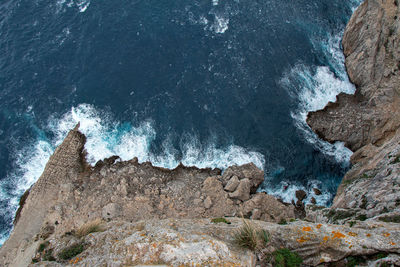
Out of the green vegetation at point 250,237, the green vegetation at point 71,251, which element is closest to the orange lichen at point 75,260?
the green vegetation at point 71,251

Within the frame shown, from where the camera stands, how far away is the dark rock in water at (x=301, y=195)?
4053 centimetres

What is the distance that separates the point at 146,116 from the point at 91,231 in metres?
25.7

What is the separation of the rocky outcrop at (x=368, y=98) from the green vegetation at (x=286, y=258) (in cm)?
1876

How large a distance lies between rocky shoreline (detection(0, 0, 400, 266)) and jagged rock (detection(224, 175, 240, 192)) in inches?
5.6

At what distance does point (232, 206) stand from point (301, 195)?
10337 mm

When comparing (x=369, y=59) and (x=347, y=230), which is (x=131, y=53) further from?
(x=347, y=230)

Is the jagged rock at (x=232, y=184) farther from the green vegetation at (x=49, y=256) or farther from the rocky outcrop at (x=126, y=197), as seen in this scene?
the green vegetation at (x=49, y=256)

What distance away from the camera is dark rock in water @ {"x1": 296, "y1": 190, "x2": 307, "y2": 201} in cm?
4053

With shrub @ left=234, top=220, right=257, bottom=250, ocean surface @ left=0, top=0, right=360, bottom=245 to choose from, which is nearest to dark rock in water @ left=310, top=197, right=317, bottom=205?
ocean surface @ left=0, top=0, right=360, bottom=245

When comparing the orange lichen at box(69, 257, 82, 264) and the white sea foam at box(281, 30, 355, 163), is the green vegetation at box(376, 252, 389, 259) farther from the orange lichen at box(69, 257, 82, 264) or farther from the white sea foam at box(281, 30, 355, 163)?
the white sea foam at box(281, 30, 355, 163)

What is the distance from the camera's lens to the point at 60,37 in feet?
185

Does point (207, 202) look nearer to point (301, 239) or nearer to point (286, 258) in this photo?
point (301, 239)

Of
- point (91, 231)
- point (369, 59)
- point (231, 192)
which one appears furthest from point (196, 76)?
point (91, 231)

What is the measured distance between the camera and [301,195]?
133ft
